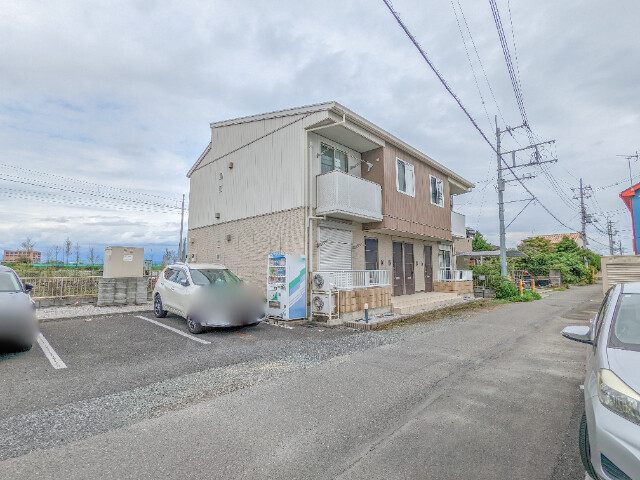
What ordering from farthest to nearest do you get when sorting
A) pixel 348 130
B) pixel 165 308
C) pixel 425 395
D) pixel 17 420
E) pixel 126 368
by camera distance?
pixel 348 130, pixel 165 308, pixel 126 368, pixel 425 395, pixel 17 420

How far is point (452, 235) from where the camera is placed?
680 inches

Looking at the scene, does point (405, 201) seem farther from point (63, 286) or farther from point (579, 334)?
point (63, 286)

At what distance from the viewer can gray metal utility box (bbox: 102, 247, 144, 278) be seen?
1177 cm

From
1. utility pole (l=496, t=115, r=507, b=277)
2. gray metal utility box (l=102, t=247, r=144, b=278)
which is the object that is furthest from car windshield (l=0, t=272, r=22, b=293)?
utility pole (l=496, t=115, r=507, b=277)

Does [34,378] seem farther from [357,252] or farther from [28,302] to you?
[357,252]

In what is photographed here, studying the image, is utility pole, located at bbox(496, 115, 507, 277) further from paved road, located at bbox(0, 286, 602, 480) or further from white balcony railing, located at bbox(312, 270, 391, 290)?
paved road, located at bbox(0, 286, 602, 480)

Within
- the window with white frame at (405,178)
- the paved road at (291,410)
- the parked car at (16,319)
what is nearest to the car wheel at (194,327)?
the paved road at (291,410)

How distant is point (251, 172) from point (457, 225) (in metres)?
11.6

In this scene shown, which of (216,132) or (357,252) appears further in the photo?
(216,132)

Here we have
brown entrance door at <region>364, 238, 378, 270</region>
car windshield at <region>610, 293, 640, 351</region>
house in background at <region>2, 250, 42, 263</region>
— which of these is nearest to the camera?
car windshield at <region>610, 293, 640, 351</region>

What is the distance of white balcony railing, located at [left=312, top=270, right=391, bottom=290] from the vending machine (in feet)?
2.29

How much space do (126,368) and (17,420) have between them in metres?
1.87

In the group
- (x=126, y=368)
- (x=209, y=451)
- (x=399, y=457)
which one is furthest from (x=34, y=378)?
(x=399, y=457)

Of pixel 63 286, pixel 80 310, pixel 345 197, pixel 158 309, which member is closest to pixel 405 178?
pixel 345 197
